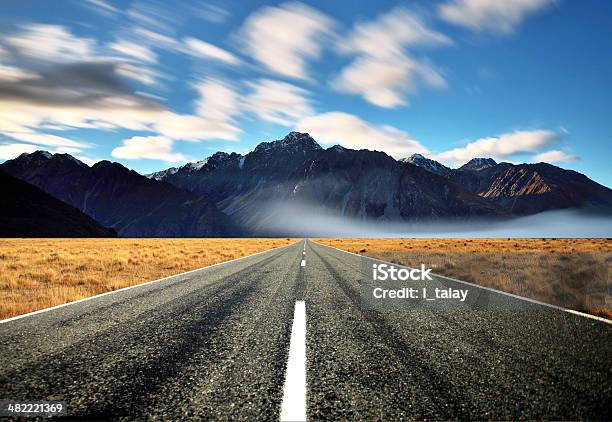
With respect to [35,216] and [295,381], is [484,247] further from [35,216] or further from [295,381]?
[35,216]

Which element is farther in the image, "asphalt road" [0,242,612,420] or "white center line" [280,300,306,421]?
"asphalt road" [0,242,612,420]

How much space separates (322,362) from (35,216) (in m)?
168

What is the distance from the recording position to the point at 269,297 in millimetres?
7859

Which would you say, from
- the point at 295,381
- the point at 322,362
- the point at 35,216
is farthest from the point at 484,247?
the point at 35,216

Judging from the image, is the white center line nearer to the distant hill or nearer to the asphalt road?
the asphalt road

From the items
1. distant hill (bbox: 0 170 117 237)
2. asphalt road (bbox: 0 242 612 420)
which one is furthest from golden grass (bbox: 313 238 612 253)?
distant hill (bbox: 0 170 117 237)

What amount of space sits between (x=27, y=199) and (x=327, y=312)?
181 metres

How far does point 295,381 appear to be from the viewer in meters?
3.13

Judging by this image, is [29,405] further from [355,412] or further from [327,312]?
[327,312]

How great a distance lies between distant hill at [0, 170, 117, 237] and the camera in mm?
119938

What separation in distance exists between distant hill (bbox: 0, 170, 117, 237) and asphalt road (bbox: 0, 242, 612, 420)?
13927 centimetres

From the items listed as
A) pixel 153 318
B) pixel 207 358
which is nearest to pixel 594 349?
pixel 207 358

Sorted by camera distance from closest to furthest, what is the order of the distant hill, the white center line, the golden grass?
1. the white center line
2. the golden grass
3. the distant hill

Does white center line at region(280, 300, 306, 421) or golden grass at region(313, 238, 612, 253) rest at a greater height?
white center line at region(280, 300, 306, 421)
